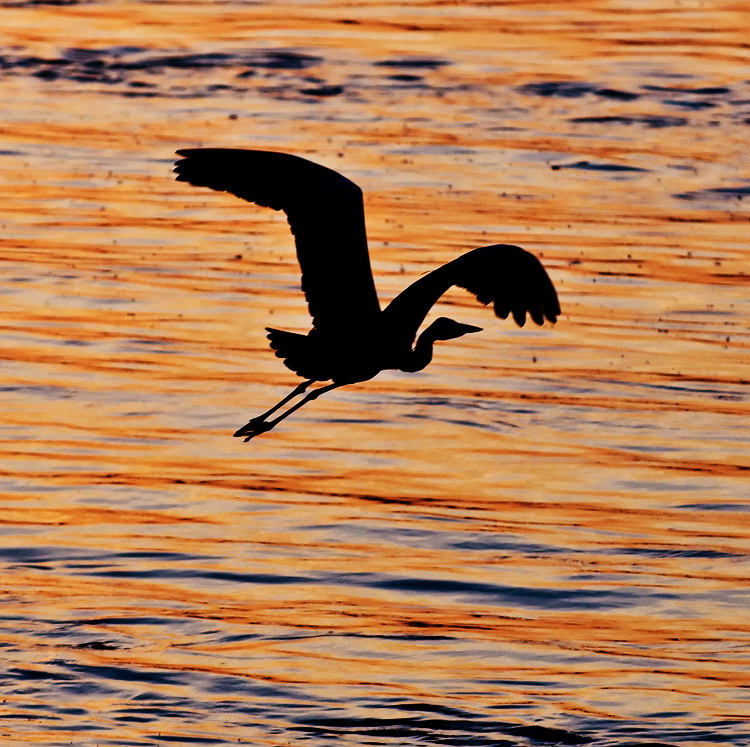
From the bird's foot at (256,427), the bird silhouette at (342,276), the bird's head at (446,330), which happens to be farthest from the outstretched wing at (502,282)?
the bird's foot at (256,427)

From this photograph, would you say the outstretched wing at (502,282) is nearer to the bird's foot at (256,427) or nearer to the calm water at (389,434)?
the bird's foot at (256,427)

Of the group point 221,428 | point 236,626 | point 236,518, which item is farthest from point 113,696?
point 221,428

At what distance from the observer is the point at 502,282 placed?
9.73 metres

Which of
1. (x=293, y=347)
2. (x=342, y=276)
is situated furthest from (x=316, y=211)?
(x=293, y=347)

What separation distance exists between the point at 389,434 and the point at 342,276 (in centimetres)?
525

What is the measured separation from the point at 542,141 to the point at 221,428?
9051mm

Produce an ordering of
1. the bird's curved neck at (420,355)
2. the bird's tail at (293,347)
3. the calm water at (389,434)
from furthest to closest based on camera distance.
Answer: the calm water at (389,434) < the bird's curved neck at (420,355) < the bird's tail at (293,347)

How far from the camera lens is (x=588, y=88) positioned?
83.8ft

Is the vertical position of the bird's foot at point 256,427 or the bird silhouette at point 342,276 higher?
the bird silhouette at point 342,276

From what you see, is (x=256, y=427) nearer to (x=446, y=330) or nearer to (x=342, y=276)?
(x=446, y=330)

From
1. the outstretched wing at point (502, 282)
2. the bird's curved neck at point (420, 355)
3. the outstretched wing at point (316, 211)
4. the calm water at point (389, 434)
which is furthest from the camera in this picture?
the calm water at point (389, 434)

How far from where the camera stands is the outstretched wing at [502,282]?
9.59 m

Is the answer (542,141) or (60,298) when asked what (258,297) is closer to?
(60,298)

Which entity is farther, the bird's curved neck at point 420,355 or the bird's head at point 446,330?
the bird's head at point 446,330
